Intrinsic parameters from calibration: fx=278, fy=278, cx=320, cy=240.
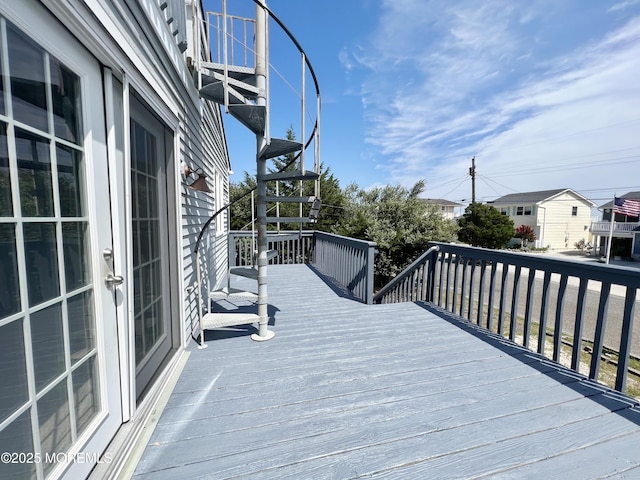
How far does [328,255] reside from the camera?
5.66 metres

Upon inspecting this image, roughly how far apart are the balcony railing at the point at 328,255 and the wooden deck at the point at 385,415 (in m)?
1.28

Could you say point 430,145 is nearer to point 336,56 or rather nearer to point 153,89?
point 336,56

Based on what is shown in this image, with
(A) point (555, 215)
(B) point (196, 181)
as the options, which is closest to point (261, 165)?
(B) point (196, 181)

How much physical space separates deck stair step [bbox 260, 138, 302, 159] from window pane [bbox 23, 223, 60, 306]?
170cm

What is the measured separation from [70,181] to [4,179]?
32 centimetres

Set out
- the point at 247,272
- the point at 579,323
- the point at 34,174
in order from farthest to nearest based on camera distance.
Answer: the point at 247,272 < the point at 579,323 < the point at 34,174

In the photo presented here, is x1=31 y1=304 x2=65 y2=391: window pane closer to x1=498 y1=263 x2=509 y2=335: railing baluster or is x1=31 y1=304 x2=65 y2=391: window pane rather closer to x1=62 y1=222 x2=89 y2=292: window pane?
x1=62 y1=222 x2=89 y2=292: window pane

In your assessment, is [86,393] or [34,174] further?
[86,393]

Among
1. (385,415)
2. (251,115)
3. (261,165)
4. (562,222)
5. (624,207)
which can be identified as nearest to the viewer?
(385,415)

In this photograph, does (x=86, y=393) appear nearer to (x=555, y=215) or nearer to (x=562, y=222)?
(x=555, y=215)

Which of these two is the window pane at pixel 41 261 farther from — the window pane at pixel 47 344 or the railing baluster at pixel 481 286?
the railing baluster at pixel 481 286

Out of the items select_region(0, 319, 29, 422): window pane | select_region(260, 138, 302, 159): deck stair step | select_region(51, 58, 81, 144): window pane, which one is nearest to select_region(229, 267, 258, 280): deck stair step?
select_region(260, 138, 302, 159): deck stair step

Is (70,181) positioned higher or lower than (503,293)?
higher

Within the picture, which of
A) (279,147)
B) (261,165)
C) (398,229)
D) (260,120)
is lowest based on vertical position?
(398,229)
